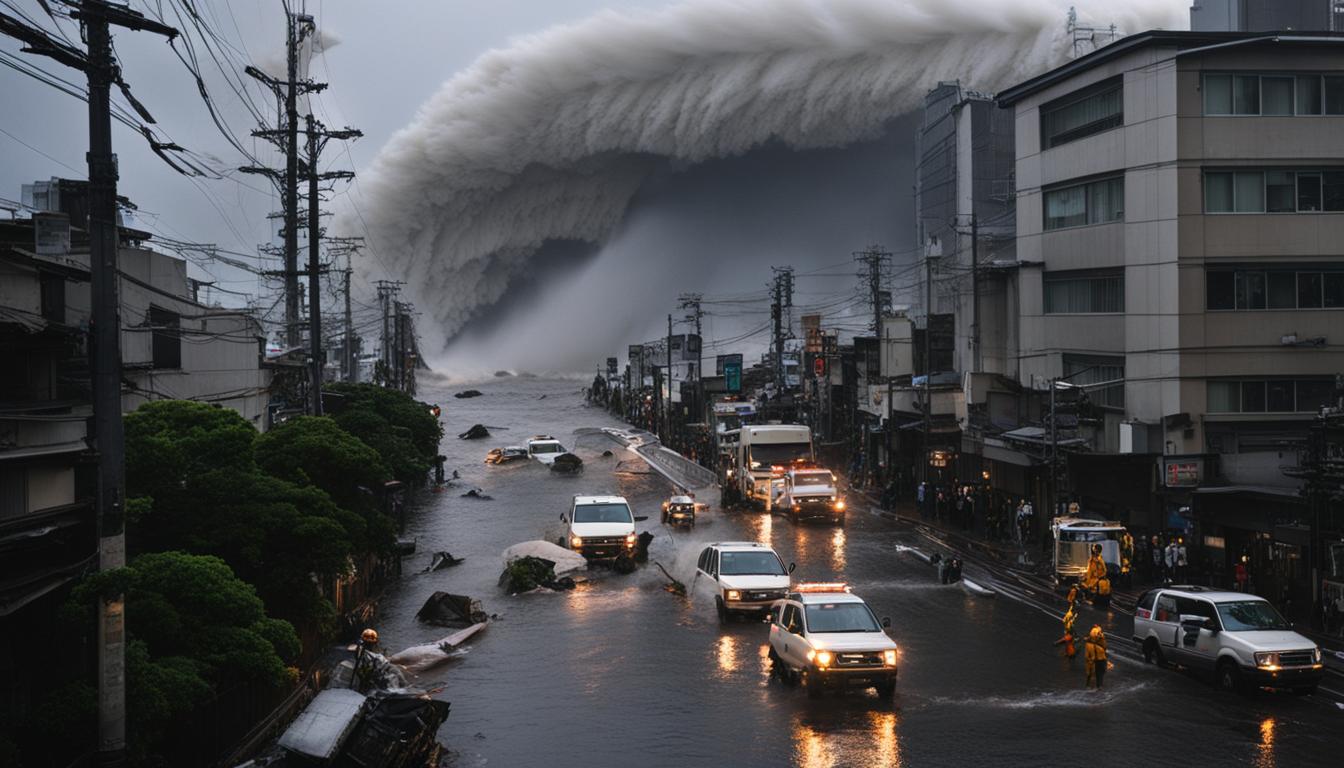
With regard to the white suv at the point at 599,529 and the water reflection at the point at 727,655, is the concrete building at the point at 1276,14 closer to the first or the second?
the white suv at the point at 599,529

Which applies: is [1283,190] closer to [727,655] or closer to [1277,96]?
[1277,96]

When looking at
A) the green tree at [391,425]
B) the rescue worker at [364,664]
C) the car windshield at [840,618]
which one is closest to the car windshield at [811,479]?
the green tree at [391,425]

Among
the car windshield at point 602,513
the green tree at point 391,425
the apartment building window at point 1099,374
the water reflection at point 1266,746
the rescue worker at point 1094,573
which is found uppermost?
the apartment building window at point 1099,374

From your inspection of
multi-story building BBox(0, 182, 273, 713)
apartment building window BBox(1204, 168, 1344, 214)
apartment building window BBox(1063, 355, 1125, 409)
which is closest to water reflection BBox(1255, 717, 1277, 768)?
multi-story building BBox(0, 182, 273, 713)

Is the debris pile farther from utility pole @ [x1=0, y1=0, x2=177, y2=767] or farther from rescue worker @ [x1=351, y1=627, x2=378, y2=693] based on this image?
utility pole @ [x1=0, y1=0, x2=177, y2=767]

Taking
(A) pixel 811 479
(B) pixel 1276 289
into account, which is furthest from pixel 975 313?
(B) pixel 1276 289

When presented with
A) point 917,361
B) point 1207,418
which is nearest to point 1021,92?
point 1207,418
